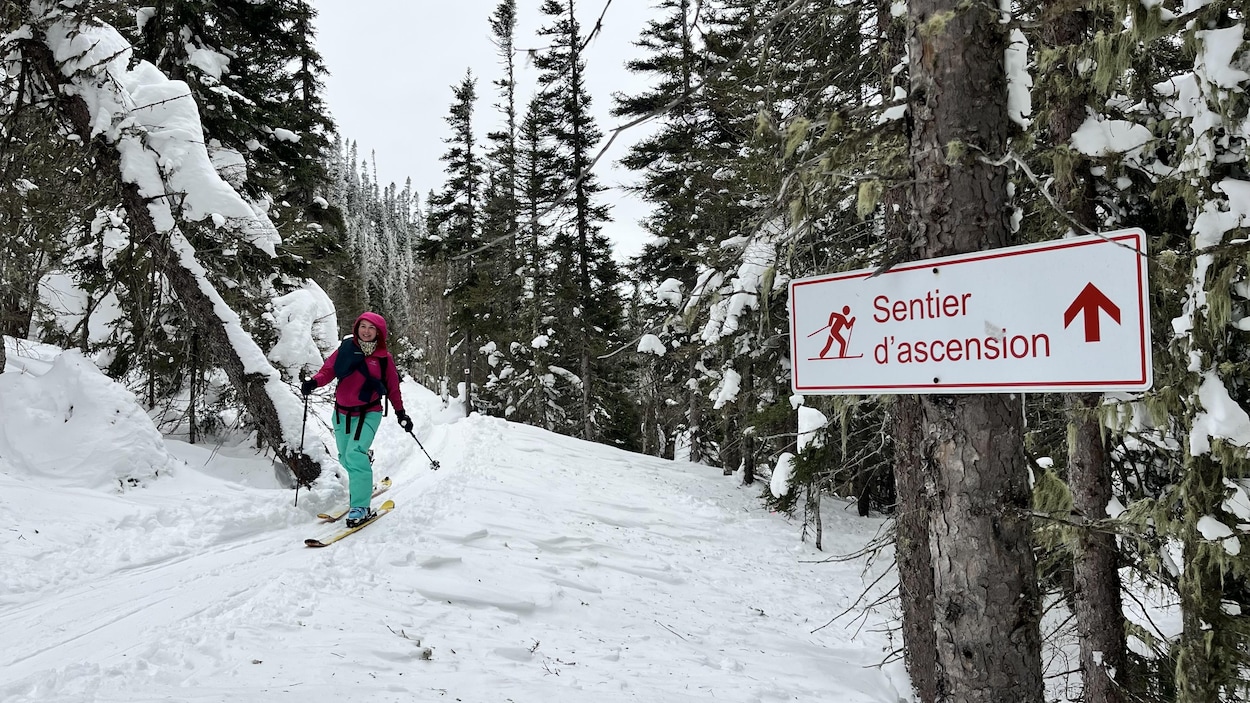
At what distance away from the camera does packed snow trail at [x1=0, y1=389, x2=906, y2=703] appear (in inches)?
147

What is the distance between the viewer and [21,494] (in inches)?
247

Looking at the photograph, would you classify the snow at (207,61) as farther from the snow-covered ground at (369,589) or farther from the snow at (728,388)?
the snow at (728,388)

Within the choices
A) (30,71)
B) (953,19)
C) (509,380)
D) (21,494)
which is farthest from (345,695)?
(509,380)

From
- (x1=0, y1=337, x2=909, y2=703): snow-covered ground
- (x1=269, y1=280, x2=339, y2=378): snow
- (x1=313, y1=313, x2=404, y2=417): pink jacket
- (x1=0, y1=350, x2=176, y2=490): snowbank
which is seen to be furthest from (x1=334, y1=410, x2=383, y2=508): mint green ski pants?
(x1=269, y1=280, x2=339, y2=378): snow

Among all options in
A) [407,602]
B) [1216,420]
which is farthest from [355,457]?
[1216,420]

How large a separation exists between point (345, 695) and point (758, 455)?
12292 millimetres

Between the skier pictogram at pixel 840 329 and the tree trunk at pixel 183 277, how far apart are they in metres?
7.63

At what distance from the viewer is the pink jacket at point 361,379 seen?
6.67 meters

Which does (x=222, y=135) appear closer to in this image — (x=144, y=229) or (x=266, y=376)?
(x=144, y=229)

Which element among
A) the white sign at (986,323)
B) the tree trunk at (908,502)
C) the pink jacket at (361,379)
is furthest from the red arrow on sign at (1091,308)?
the pink jacket at (361,379)

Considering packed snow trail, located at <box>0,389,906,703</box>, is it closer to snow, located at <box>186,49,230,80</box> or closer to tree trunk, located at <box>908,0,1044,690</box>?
tree trunk, located at <box>908,0,1044,690</box>

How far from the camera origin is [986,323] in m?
1.98

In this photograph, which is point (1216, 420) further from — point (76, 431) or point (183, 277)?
point (76, 431)

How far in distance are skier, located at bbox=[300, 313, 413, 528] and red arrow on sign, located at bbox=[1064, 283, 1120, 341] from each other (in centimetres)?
606
